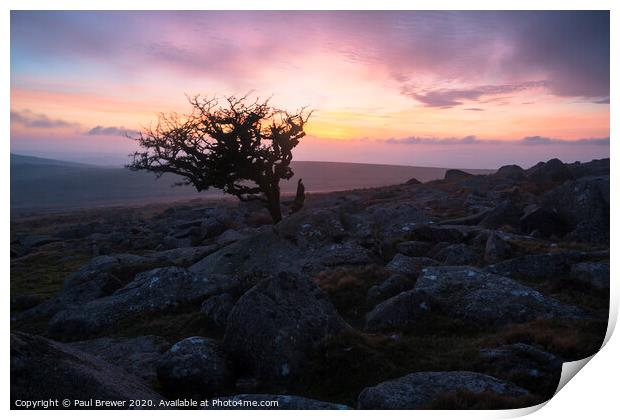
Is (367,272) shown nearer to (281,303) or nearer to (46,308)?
(281,303)

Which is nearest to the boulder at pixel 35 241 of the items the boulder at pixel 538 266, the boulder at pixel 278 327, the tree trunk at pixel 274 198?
the tree trunk at pixel 274 198

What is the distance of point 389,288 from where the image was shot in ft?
52.8

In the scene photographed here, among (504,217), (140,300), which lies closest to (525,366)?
(140,300)

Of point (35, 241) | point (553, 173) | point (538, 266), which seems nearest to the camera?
point (538, 266)

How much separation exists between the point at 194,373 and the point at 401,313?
20.9 feet

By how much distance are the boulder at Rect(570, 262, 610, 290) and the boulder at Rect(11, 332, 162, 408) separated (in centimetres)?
1418

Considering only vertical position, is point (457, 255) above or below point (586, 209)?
below

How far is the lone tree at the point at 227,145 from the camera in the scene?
80.9ft

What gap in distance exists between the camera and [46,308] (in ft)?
63.9

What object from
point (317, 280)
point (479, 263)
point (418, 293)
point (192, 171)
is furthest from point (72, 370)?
point (192, 171)

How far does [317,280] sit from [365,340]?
7441 millimetres

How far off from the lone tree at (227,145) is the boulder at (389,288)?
Answer: 1208cm

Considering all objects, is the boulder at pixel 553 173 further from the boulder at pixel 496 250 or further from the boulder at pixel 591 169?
the boulder at pixel 496 250

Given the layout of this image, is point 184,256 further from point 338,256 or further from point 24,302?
point 338,256
